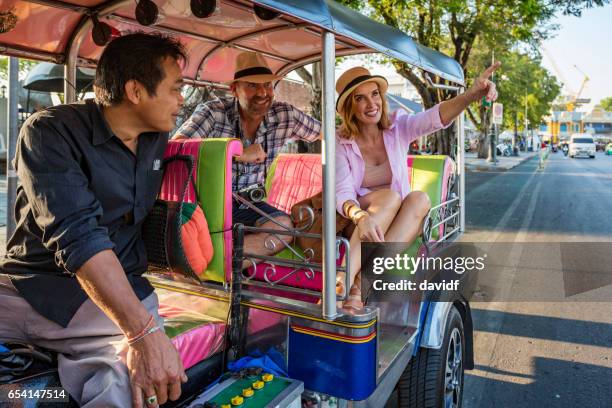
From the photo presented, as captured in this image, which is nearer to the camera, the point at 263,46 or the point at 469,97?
the point at 469,97

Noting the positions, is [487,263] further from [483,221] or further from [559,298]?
[483,221]

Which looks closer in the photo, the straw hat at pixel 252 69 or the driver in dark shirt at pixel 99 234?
the driver in dark shirt at pixel 99 234

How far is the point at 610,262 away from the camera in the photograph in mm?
6621

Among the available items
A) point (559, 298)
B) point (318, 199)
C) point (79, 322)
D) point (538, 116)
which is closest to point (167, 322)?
point (79, 322)

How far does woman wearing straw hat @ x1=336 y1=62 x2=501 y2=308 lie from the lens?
285 centimetres

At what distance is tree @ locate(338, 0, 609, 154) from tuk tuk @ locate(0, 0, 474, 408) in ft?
29.4

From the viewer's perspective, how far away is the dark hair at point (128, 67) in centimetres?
184

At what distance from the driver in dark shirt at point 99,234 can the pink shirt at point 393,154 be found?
121cm

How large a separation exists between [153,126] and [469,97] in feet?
6.62

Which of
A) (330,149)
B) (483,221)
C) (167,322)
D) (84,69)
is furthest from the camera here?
(483,221)

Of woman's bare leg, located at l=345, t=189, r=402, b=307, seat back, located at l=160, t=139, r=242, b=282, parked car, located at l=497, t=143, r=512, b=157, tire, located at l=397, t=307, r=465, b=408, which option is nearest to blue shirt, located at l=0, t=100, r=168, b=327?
seat back, located at l=160, t=139, r=242, b=282

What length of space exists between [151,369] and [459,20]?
16576 mm

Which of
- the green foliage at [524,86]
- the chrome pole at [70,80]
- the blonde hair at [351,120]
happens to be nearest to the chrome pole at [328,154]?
the blonde hair at [351,120]

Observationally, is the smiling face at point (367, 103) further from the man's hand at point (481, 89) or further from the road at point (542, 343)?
the road at point (542, 343)
